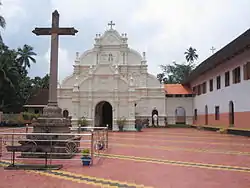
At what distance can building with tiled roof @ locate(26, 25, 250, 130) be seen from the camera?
21.6 metres

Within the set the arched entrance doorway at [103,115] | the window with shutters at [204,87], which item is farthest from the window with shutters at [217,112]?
the arched entrance doorway at [103,115]

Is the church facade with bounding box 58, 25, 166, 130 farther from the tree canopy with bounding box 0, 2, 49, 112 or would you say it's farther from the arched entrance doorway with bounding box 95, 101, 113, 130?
the tree canopy with bounding box 0, 2, 49, 112

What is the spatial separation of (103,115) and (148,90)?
6.62 meters

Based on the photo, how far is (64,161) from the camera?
29.0ft

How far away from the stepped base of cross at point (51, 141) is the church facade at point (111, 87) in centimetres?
1824

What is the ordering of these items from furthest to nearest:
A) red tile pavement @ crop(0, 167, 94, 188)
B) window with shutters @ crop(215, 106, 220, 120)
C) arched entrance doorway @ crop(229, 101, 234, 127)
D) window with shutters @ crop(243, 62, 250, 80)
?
window with shutters @ crop(215, 106, 220, 120), arched entrance doorway @ crop(229, 101, 234, 127), window with shutters @ crop(243, 62, 250, 80), red tile pavement @ crop(0, 167, 94, 188)

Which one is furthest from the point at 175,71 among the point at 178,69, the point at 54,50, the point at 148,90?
the point at 54,50

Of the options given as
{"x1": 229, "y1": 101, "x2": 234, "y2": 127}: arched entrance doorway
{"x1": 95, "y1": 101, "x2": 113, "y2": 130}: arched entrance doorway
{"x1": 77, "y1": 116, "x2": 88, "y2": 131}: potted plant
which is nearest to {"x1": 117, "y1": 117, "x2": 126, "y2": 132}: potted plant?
{"x1": 77, "y1": 116, "x2": 88, "y2": 131}: potted plant

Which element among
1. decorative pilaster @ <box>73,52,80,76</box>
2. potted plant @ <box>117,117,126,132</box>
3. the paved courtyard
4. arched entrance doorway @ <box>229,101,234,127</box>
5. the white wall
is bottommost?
the paved courtyard

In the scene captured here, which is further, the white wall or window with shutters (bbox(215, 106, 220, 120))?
window with shutters (bbox(215, 106, 220, 120))

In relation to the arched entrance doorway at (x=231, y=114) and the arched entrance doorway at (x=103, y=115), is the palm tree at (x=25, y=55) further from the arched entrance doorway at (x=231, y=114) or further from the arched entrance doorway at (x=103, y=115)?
the arched entrance doorway at (x=231, y=114)

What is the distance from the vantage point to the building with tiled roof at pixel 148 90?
70.8 ft

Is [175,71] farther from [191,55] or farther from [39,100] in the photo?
[39,100]

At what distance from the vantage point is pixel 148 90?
3672cm
